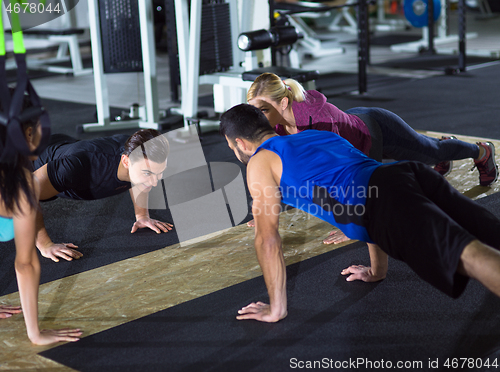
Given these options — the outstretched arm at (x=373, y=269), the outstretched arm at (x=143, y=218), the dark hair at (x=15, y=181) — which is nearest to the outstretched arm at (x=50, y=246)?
the outstretched arm at (x=143, y=218)

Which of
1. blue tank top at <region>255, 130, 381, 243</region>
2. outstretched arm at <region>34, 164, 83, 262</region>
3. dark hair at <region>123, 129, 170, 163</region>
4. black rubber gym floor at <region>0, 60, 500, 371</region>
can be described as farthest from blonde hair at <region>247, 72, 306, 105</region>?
outstretched arm at <region>34, 164, 83, 262</region>

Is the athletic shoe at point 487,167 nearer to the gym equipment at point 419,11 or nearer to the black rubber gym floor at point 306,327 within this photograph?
the black rubber gym floor at point 306,327

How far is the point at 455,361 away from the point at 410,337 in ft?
0.56

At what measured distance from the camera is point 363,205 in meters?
1.72

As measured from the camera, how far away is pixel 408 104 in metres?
5.44

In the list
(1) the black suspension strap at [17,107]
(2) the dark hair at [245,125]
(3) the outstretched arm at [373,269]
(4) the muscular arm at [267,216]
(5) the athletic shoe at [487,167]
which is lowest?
(3) the outstretched arm at [373,269]

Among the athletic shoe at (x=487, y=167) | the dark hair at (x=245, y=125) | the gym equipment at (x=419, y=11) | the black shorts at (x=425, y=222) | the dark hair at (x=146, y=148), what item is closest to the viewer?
the black shorts at (x=425, y=222)

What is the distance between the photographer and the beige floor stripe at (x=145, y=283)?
6.44 ft

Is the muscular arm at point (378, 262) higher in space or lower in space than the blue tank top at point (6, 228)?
lower

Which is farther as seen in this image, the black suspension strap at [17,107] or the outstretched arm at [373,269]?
the outstretched arm at [373,269]

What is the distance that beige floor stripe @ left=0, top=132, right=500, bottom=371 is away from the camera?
1.96 m

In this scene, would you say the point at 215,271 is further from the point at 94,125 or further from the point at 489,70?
the point at 489,70

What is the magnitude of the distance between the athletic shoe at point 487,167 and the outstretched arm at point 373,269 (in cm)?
124

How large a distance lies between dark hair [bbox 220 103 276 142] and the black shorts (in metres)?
0.44
